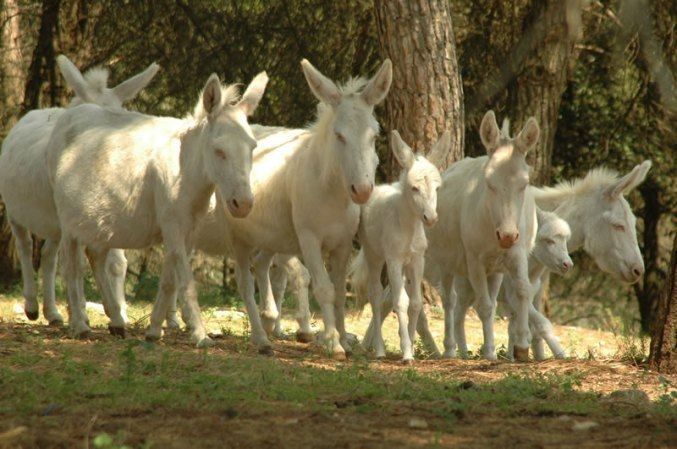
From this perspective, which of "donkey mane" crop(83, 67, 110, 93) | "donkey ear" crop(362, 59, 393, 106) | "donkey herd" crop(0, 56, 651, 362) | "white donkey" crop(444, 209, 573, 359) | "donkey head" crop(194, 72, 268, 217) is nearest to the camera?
"donkey head" crop(194, 72, 268, 217)

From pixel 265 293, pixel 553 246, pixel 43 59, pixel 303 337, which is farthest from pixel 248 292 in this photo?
pixel 43 59

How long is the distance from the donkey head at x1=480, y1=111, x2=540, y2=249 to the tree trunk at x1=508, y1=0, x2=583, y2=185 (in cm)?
539

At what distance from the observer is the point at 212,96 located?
8.85m

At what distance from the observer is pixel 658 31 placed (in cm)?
1577

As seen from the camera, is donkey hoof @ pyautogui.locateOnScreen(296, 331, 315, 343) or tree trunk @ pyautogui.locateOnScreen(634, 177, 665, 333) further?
tree trunk @ pyautogui.locateOnScreen(634, 177, 665, 333)

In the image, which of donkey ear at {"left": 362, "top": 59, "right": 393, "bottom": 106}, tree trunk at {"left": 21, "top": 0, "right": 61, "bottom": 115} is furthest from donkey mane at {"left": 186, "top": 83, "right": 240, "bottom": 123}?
tree trunk at {"left": 21, "top": 0, "right": 61, "bottom": 115}

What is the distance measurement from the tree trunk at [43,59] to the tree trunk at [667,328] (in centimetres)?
1041

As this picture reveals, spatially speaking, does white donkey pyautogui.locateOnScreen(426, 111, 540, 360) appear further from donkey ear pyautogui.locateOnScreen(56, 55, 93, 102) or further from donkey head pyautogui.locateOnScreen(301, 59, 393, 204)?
donkey ear pyautogui.locateOnScreen(56, 55, 93, 102)

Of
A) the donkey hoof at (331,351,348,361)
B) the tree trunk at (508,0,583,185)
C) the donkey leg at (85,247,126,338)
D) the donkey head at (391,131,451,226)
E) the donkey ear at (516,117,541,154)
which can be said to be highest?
the tree trunk at (508,0,583,185)

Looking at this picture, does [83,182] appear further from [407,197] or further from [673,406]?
[673,406]

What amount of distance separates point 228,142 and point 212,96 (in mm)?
467

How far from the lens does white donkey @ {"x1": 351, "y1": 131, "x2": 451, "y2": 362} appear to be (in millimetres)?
8984

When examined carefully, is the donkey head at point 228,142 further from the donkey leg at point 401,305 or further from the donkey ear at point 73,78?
the donkey ear at point 73,78

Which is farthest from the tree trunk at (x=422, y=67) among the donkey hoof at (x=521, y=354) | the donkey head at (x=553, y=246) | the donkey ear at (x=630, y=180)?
the donkey hoof at (x=521, y=354)
